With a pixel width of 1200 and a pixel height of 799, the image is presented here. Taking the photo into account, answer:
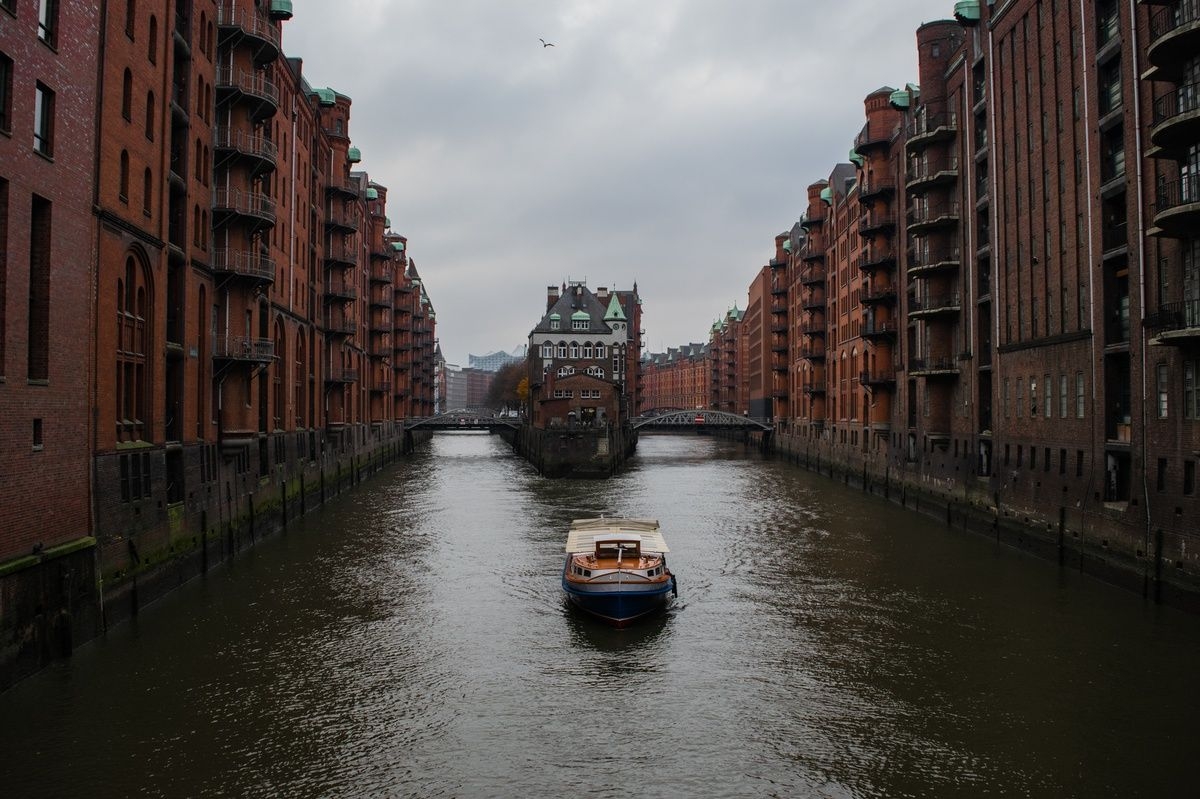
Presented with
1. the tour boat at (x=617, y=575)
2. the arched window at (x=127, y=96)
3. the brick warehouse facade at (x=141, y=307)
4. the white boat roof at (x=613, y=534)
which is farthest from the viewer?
the white boat roof at (x=613, y=534)

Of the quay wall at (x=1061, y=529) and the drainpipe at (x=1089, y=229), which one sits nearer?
the quay wall at (x=1061, y=529)

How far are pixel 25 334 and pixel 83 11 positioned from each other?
26.9ft

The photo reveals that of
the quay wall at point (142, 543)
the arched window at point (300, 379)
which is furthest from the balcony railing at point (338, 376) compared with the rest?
the quay wall at point (142, 543)

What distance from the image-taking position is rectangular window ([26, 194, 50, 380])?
Result: 62.9ft

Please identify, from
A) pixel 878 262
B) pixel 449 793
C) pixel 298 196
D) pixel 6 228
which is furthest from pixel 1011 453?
pixel 298 196

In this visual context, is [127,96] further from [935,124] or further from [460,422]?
[460,422]

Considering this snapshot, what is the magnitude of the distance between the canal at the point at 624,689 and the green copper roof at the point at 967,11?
24447 mm

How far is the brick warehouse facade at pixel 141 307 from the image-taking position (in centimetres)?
1817

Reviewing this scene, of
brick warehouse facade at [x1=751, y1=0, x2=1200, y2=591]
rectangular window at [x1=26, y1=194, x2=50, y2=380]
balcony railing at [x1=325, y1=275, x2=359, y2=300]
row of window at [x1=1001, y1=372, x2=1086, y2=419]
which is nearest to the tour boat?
brick warehouse facade at [x1=751, y1=0, x2=1200, y2=591]

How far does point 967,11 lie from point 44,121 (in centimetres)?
3768

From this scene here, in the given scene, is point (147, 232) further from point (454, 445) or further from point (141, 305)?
point (454, 445)

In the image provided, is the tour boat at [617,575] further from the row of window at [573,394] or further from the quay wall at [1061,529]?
the row of window at [573,394]

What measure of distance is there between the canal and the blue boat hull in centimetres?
53

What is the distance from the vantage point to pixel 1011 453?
121 ft
